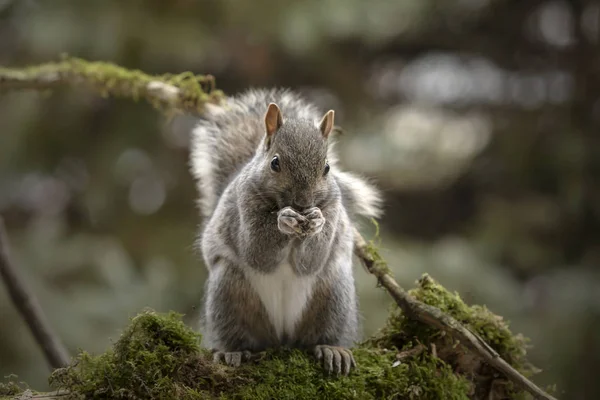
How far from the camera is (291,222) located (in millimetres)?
1838

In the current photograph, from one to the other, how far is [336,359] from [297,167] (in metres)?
0.51

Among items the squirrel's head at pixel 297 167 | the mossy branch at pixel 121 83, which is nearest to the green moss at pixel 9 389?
the squirrel's head at pixel 297 167

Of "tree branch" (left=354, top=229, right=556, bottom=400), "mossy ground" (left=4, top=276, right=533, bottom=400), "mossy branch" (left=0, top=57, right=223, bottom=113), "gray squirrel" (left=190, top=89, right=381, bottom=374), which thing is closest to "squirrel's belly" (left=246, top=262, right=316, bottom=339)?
"gray squirrel" (left=190, top=89, right=381, bottom=374)

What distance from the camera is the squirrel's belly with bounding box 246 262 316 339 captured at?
78.4 inches

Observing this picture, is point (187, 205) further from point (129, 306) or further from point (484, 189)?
point (484, 189)

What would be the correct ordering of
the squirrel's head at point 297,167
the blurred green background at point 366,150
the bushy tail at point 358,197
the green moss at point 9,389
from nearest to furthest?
1. the green moss at point 9,389
2. the squirrel's head at point 297,167
3. the bushy tail at point 358,197
4. the blurred green background at point 366,150

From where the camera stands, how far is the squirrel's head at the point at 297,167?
1.91 metres

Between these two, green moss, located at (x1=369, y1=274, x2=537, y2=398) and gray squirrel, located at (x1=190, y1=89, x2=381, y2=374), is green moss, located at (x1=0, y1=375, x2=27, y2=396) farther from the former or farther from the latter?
green moss, located at (x1=369, y1=274, x2=537, y2=398)

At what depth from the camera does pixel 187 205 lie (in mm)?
5527

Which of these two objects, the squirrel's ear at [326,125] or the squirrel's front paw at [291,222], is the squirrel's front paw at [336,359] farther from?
the squirrel's ear at [326,125]

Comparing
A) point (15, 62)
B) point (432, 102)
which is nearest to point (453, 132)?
point (432, 102)

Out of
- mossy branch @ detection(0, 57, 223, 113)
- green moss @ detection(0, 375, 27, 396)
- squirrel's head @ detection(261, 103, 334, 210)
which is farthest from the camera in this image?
mossy branch @ detection(0, 57, 223, 113)

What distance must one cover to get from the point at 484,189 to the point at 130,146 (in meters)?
2.82

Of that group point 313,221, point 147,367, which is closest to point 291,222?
point 313,221
